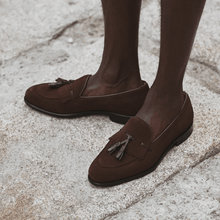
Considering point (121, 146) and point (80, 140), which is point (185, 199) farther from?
point (80, 140)

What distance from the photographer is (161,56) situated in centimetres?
92

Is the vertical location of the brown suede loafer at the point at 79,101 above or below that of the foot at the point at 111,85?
below

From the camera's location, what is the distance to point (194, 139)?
1.10 metres

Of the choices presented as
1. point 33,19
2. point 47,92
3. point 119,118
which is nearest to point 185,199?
point 119,118

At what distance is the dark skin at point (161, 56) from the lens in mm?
832

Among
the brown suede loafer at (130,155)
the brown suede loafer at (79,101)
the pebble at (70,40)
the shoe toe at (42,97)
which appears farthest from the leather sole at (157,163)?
the pebble at (70,40)

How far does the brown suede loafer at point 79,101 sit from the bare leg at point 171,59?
135mm

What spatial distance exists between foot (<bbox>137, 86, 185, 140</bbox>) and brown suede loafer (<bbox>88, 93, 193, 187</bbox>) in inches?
0.7

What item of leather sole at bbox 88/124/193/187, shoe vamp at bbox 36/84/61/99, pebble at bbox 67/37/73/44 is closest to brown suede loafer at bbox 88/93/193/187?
leather sole at bbox 88/124/193/187

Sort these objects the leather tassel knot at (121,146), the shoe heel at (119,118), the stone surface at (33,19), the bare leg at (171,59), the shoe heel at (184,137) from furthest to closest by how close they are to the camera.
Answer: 1. the stone surface at (33,19)
2. the shoe heel at (119,118)
3. the shoe heel at (184,137)
4. the leather tassel knot at (121,146)
5. the bare leg at (171,59)

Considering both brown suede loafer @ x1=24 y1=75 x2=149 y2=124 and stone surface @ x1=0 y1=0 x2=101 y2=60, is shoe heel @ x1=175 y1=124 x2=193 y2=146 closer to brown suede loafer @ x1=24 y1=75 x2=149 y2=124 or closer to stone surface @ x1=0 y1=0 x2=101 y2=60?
brown suede loafer @ x1=24 y1=75 x2=149 y2=124

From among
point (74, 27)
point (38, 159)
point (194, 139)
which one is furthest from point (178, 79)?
point (74, 27)

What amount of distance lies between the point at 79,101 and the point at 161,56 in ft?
1.28

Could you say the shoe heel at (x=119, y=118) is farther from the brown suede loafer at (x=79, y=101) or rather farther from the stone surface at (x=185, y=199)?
the stone surface at (x=185, y=199)
